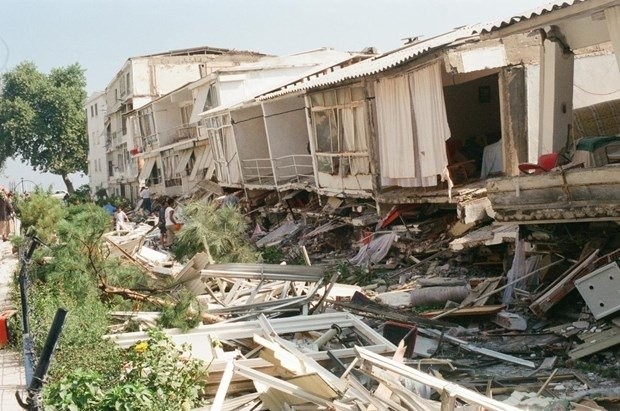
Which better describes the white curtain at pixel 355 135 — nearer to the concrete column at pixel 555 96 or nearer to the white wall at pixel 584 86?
the white wall at pixel 584 86

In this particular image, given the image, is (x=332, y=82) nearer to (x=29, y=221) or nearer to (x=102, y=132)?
(x=29, y=221)

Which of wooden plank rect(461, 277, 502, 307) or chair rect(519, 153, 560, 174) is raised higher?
chair rect(519, 153, 560, 174)

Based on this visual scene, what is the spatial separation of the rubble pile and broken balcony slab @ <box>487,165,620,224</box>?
57 cm

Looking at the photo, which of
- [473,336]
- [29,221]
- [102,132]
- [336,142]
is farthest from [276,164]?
[102,132]

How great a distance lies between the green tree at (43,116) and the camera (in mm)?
67688

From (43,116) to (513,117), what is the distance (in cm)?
5966

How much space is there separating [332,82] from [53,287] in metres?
8.78

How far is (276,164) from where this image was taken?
2636 centimetres

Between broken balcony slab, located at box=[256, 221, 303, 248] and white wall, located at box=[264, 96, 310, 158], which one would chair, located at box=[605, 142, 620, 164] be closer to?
broken balcony slab, located at box=[256, 221, 303, 248]

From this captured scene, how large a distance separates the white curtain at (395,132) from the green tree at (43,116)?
55.4 metres

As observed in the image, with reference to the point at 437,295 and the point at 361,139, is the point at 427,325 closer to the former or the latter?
the point at 437,295

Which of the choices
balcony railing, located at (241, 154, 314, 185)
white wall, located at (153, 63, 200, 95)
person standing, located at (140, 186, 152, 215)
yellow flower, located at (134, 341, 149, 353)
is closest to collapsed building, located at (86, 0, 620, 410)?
yellow flower, located at (134, 341, 149, 353)

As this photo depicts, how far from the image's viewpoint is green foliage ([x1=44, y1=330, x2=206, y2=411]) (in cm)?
743

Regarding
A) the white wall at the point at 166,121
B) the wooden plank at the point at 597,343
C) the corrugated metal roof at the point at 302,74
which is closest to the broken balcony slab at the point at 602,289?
the wooden plank at the point at 597,343
